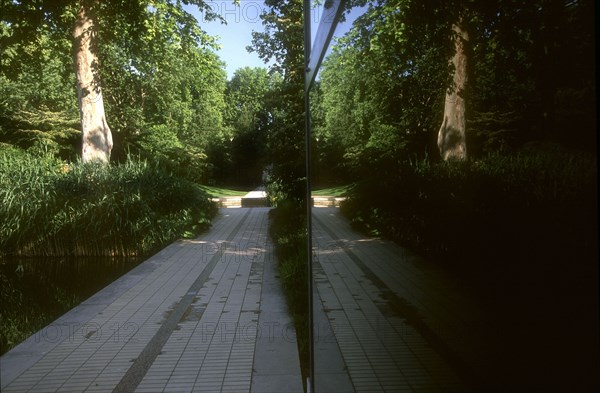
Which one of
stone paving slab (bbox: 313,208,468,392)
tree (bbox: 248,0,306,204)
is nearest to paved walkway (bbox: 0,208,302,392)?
stone paving slab (bbox: 313,208,468,392)

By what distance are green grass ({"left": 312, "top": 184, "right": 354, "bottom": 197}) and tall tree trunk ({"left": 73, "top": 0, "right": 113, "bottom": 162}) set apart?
454 inches

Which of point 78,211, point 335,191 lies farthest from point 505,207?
point 78,211

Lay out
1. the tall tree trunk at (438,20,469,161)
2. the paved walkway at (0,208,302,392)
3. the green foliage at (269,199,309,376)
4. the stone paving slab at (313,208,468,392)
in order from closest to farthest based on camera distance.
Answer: the tall tree trunk at (438,20,469,161)
the stone paving slab at (313,208,468,392)
the paved walkway at (0,208,302,392)
the green foliage at (269,199,309,376)

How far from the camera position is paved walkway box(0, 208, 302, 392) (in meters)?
3.52

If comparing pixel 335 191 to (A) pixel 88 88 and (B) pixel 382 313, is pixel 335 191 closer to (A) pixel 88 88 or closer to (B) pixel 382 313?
(B) pixel 382 313

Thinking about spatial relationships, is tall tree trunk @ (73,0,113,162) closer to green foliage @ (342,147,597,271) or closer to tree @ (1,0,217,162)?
tree @ (1,0,217,162)

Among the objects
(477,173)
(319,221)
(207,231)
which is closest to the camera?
(477,173)

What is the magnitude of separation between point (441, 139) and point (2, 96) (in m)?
29.8

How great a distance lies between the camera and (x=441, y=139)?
0.76 m

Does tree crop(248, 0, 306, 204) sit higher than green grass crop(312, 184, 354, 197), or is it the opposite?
tree crop(248, 0, 306, 204)

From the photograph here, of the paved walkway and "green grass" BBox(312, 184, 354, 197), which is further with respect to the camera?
the paved walkway

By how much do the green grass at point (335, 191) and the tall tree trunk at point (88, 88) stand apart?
1153 centimetres

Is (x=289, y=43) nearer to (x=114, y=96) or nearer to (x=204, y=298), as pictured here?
(x=204, y=298)

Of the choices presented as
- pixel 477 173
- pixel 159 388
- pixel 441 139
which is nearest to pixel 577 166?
pixel 477 173
